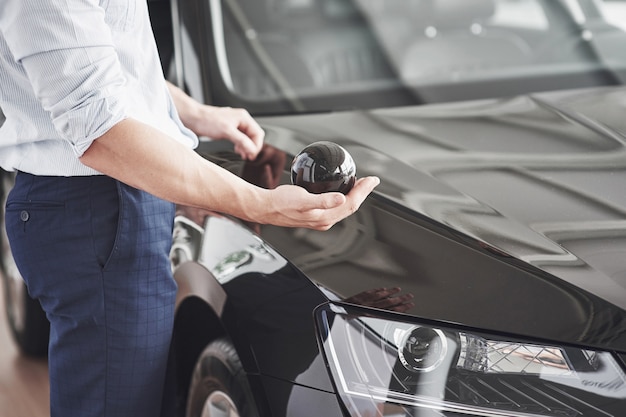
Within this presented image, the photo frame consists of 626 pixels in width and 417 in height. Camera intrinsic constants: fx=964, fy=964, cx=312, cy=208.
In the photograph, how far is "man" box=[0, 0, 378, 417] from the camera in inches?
57.9

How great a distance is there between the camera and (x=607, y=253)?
1.54 metres

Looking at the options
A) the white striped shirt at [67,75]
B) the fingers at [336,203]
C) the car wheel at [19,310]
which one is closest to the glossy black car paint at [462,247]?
the fingers at [336,203]

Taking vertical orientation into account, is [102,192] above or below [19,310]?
above

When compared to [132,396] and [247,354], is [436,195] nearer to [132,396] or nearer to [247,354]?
[247,354]

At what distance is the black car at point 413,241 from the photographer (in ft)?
4.87

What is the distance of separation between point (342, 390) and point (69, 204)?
Result: 59 cm

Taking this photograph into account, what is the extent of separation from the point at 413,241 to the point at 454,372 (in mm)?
234

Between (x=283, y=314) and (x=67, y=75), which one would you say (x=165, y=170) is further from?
(x=283, y=314)

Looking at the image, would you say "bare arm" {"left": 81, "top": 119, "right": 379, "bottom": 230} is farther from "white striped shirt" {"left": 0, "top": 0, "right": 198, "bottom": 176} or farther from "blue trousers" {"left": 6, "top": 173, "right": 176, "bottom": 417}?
"blue trousers" {"left": 6, "top": 173, "right": 176, "bottom": 417}

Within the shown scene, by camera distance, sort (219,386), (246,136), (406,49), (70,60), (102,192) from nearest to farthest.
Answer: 1. (70,60)
2. (102,192)
3. (219,386)
4. (246,136)
5. (406,49)

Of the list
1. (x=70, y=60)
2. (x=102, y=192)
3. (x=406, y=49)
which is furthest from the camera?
(x=406, y=49)

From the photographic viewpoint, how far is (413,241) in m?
1.62

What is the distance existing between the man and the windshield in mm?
482

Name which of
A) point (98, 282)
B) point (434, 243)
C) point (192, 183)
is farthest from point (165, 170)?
point (434, 243)
